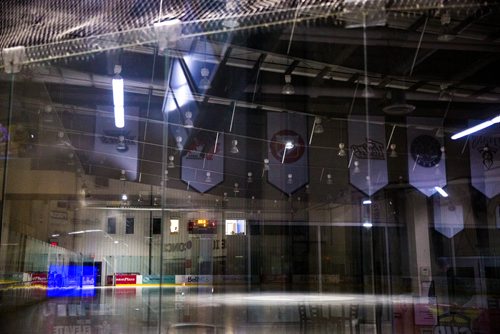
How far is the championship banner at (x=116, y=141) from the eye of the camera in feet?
31.3

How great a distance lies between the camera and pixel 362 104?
33.1 feet

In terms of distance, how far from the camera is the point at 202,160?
526 inches

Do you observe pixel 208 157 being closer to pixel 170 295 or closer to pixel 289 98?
pixel 289 98

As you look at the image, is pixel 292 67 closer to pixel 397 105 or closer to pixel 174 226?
Answer: pixel 397 105

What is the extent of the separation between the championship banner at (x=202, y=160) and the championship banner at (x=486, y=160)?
5.89m

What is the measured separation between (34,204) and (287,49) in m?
8.55

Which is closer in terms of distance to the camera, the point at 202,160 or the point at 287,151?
the point at 202,160

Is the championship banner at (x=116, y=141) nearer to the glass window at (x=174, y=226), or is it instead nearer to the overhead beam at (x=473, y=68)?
the glass window at (x=174, y=226)

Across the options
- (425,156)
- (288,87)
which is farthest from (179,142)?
(425,156)

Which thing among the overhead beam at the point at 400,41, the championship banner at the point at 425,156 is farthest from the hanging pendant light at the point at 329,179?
the overhead beam at the point at 400,41

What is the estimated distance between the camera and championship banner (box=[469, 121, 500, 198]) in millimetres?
10633

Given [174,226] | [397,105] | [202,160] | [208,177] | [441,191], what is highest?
[397,105]

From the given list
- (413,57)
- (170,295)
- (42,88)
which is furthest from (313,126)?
(42,88)

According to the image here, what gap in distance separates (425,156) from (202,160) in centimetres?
563
